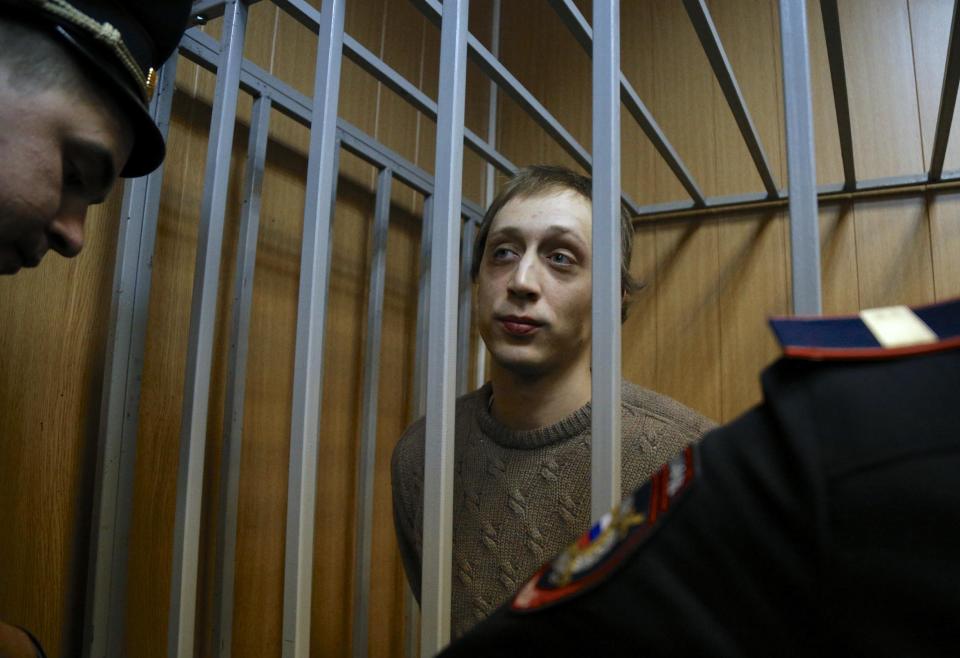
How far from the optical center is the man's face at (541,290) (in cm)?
89

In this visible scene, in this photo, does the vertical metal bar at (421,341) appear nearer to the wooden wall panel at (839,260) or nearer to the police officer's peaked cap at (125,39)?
the police officer's peaked cap at (125,39)

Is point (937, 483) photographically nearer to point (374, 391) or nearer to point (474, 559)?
point (474, 559)

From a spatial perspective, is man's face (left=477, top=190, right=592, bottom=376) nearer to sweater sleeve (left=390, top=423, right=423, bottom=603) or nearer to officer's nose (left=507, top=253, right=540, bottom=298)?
officer's nose (left=507, top=253, right=540, bottom=298)

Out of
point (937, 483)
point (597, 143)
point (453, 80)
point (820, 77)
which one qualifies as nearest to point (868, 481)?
point (937, 483)

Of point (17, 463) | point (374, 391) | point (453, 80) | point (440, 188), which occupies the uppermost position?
point (453, 80)

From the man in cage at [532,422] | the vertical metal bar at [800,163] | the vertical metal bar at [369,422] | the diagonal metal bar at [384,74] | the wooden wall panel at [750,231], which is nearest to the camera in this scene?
the vertical metal bar at [800,163]

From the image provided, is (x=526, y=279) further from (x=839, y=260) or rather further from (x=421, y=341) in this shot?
(x=839, y=260)

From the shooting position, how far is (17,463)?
0.81m

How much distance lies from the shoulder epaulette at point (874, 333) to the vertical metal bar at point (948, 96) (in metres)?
0.58

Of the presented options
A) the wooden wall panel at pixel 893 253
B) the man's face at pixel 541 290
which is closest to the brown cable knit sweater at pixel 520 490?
the man's face at pixel 541 290

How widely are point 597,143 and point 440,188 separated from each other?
0.16 m

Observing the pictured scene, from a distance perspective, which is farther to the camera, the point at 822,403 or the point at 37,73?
the point at 37,73

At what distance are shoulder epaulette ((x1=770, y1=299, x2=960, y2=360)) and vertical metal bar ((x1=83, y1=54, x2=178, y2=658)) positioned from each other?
861 mm

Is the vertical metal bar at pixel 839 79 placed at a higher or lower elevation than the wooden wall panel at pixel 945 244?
higher
